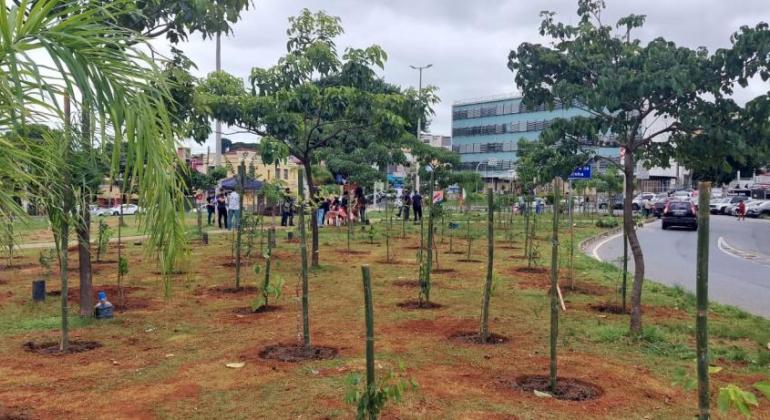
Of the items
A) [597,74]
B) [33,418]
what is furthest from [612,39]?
[33,418]

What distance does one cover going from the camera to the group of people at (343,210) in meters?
23.8

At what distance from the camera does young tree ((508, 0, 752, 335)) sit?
668cm

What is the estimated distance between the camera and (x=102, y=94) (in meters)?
2.42

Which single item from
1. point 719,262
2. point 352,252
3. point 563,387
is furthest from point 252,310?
point 719,262

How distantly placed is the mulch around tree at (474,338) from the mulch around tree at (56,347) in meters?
3.89

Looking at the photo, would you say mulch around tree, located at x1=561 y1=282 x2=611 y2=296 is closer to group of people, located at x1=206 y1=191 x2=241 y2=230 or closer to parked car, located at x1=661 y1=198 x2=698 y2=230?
group of people, located at x1=206 y1=191 x2=241 y2=230

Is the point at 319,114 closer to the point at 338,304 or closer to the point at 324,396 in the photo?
the point at 338,304

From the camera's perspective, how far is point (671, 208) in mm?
27594

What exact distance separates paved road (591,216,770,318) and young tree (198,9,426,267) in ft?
20.3

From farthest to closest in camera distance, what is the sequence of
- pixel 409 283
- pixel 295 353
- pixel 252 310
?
pixel 409 283 < pixel 252 310 < pixel 295 353

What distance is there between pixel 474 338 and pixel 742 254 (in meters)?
14.4

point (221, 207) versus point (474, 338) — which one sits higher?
point (221, 207)

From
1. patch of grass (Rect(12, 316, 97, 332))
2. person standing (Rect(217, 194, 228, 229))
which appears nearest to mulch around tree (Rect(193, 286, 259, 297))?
patch of grass (Rect(12, 316, 97, 332))

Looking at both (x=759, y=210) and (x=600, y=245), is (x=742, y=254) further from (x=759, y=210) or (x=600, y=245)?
(x=759, y=210)
